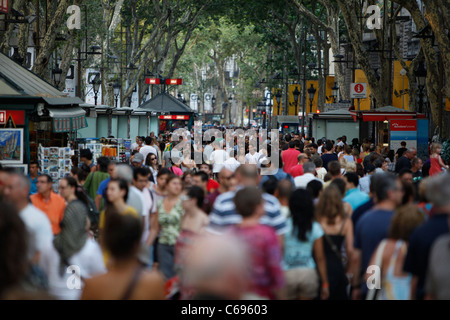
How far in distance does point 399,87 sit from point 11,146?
20636mm

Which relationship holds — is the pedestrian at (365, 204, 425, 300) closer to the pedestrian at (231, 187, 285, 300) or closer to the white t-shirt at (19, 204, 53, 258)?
the pedestrian at (231, 187, 285, 300)

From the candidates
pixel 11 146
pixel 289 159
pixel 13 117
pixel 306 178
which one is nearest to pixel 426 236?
pixel 306 178

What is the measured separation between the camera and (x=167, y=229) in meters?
8.90

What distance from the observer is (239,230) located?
6219mm

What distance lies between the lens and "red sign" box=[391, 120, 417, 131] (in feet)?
70.6

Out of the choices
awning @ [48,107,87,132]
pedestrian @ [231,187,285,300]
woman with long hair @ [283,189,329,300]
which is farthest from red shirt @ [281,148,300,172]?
pedestrian @ [231,187,285,300]

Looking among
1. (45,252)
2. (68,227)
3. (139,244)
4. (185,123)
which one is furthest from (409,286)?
(185,123)

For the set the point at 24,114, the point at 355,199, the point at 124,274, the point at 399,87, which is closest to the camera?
the point at 124,274

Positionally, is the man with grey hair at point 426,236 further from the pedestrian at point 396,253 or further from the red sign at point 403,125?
the red sign at point 403,125

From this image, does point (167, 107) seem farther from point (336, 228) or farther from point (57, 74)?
point (336, 228)

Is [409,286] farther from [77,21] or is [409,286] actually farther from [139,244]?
[77,21]

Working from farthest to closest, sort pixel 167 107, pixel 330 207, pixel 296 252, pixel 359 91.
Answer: pixel 167 107 < pixel 359 91 < pixel 330 207 < pixel 296 252
